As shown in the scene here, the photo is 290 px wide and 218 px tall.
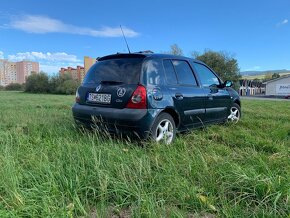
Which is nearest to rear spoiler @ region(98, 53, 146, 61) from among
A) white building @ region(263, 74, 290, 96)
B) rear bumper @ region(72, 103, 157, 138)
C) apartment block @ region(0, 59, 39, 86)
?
rear bumper @ region(72, 103, 157, 138)

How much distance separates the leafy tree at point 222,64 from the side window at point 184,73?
182ft

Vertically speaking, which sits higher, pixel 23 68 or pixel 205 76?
pixel 23 68

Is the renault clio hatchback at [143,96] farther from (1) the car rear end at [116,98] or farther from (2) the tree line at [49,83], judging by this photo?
(2) the tree line at [49,83]

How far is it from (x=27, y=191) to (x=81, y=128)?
264 cm

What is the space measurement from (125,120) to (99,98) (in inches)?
29.0

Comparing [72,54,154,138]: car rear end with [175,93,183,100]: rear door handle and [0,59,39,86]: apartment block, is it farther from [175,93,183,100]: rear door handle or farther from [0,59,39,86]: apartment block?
[0,59,39,86]: apartment block

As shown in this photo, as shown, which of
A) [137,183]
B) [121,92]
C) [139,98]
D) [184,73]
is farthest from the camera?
[184,73]

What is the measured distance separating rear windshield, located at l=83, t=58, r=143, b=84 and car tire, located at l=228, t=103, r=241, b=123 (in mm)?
3471

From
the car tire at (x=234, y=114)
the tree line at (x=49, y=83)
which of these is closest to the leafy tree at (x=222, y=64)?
the tree line at (x=49, y=83)

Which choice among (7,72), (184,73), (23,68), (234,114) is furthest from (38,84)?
(184,73)

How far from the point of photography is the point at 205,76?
6.19 meters

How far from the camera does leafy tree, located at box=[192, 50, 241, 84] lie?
59281mm

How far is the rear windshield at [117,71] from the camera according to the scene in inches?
181

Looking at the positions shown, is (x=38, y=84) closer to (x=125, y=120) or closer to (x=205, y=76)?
(x=205, y=76)
